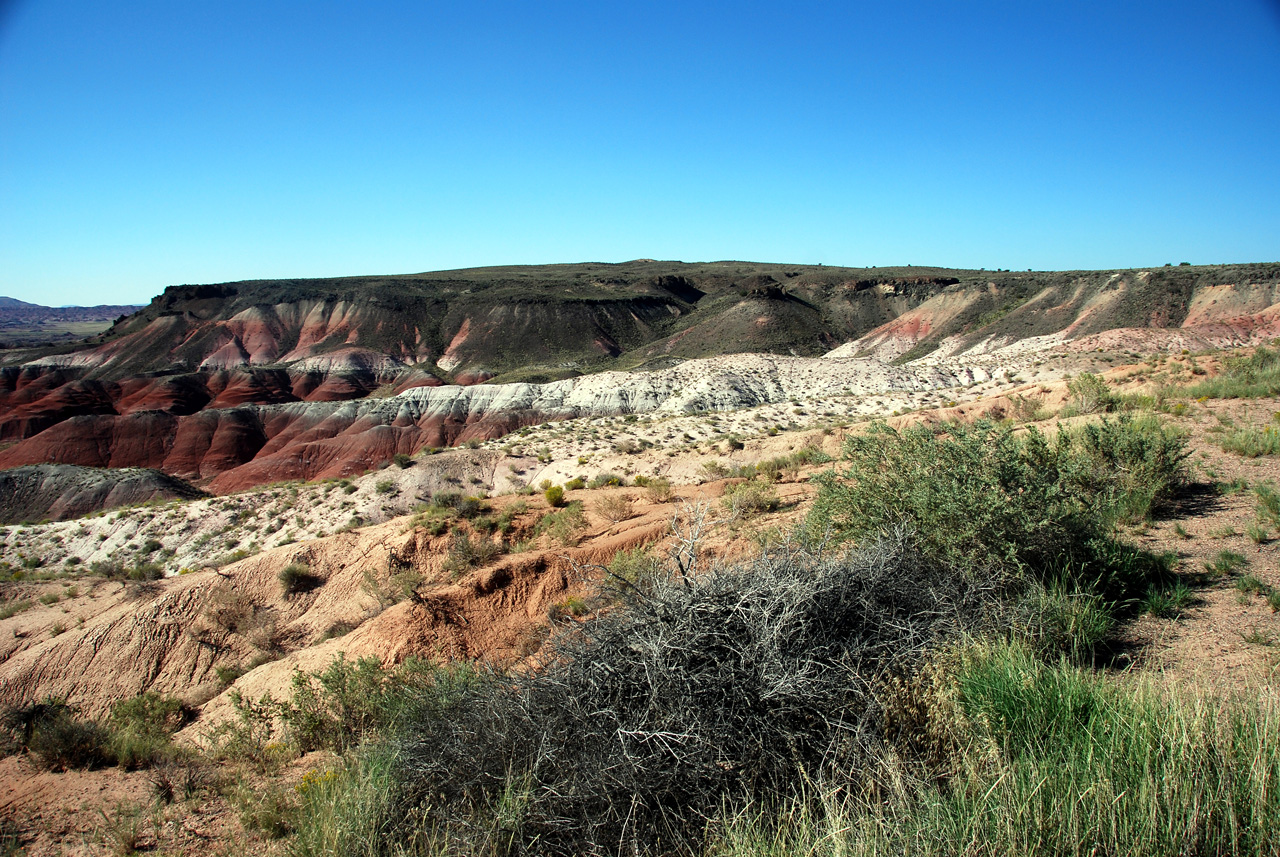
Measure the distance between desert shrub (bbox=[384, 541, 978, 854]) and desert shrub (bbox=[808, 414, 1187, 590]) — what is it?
1199 millimetres

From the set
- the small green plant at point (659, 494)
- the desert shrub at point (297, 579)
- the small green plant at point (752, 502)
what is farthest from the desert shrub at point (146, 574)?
the small green plant at point (752, 502)

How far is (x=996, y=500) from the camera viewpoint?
502 cm

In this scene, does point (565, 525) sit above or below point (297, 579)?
above

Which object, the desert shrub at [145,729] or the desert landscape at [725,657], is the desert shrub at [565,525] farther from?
the desert shrub at [145,729]

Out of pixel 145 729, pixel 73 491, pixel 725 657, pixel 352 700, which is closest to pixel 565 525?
pixel 352 700

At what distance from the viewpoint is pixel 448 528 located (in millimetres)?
11938

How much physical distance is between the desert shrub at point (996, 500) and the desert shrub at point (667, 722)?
1.20 meters

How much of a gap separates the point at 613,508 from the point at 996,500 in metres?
7.59

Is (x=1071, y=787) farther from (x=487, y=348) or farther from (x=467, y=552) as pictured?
(x=487, y=348)

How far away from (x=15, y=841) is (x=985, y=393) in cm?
3140

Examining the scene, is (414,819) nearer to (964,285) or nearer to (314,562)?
(314,562)

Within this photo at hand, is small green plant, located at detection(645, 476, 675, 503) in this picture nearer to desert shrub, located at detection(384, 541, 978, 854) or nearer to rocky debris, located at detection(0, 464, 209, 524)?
desert shrub, located at detection(384, 541, 978, 854)

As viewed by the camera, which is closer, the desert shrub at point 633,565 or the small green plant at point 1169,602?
the small green plant at point 1169,602

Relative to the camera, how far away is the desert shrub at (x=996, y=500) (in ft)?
16.7
